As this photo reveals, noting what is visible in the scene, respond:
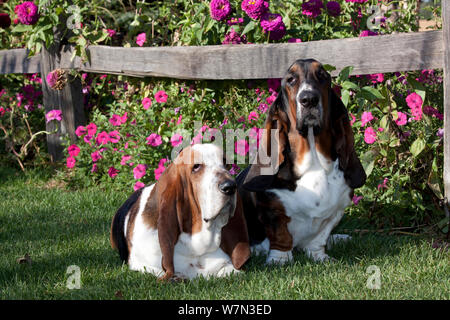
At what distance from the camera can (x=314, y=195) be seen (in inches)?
149

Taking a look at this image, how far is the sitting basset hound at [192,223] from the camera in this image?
3.33 meters

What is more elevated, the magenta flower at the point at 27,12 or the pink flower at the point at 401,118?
the magenta flower at the point at 27,12

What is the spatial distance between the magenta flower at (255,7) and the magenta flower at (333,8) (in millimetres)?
600

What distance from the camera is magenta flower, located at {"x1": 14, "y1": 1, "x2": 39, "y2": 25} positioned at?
6.74m

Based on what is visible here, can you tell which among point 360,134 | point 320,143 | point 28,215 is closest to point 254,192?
point 320,143

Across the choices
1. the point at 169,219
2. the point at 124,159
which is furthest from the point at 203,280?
the point at 124,159

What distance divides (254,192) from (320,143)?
0.57m

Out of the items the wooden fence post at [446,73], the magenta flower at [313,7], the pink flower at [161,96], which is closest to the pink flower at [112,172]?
the pink flower at [161,96]

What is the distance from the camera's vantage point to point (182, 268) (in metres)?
3.52

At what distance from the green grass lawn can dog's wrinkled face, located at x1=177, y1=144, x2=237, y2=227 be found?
0.43 meters

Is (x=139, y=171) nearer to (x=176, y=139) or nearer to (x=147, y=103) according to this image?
(x=176, y=139)

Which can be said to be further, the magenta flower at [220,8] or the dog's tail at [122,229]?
the magenta flower at [220,8]

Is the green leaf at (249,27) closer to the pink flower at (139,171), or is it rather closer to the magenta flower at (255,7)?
the magenta flower at (255,7)
